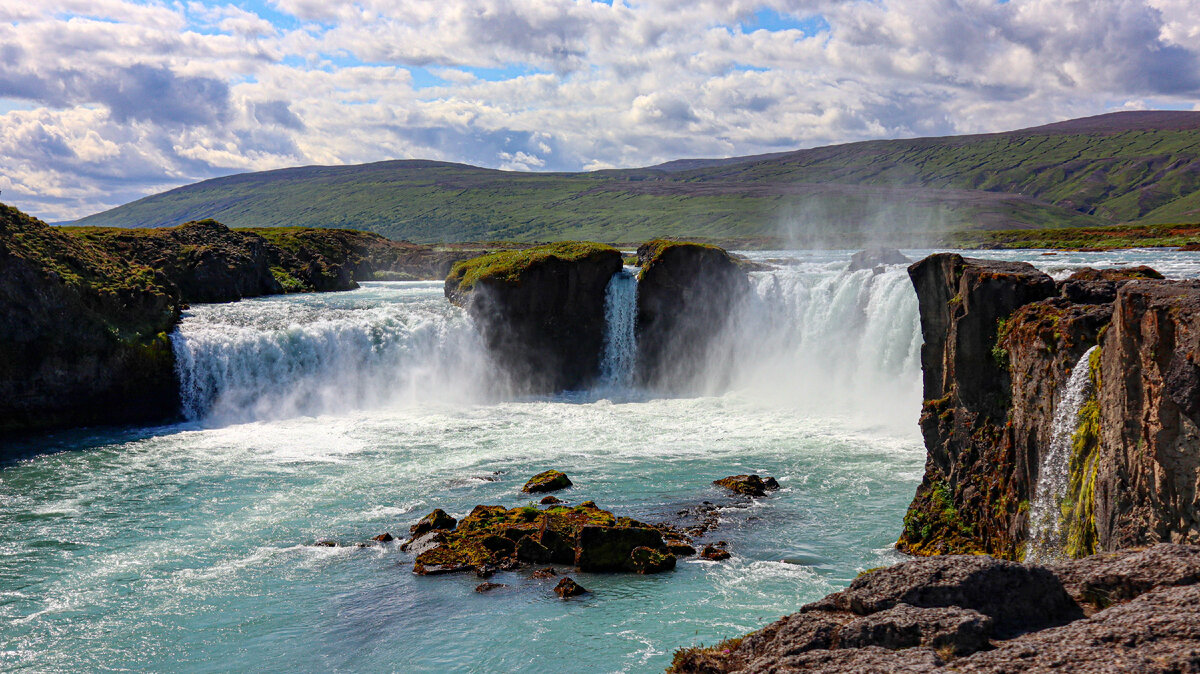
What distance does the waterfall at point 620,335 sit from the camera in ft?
154

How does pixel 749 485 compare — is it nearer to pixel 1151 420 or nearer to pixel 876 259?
pixel 1151 420

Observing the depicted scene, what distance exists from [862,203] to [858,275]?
148661 mm

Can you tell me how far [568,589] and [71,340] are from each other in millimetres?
30282

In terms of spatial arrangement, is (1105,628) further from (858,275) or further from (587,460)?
(858,275)

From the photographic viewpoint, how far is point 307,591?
18.7 m

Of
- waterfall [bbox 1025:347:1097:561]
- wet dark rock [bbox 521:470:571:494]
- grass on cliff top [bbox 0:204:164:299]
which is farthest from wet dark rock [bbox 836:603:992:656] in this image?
grass on cliff top [bbox 0:204:164:299]

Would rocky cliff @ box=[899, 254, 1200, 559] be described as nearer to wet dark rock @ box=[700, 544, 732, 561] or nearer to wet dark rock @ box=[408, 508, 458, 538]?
wet dark rock @ box=[700, 544, 732, 561]

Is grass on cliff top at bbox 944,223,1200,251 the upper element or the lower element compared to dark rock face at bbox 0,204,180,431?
upper

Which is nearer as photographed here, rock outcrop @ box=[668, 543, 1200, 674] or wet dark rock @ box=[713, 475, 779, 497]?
rock outcrop @ box=[668, 543, 1200, 674]

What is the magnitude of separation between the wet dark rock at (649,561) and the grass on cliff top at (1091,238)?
58420mm

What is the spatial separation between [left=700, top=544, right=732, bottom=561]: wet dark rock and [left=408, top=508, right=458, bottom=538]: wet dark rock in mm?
6944

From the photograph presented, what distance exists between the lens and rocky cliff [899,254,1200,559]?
11.0m

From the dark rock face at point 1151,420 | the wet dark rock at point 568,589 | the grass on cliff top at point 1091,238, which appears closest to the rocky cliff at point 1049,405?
the dark rock face at point 1151,420

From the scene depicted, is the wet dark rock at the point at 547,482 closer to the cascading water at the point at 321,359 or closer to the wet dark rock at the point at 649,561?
the wet dark rock at the point at 649,561
